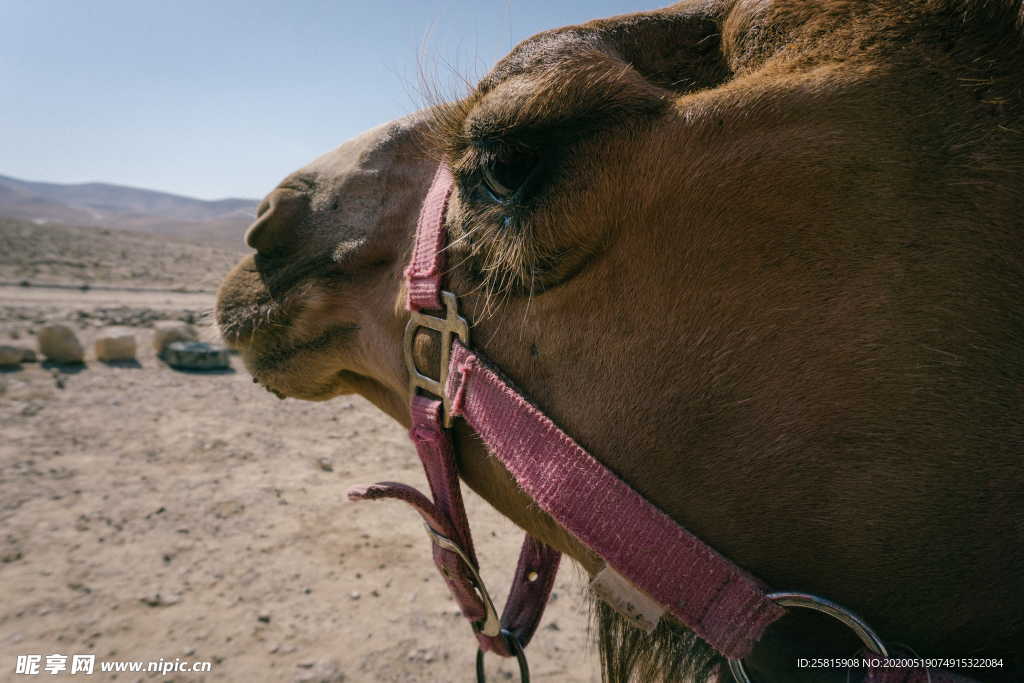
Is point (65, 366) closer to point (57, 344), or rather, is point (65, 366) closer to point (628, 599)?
point (57, 344)

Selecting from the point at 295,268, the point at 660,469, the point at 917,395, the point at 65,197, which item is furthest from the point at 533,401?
the point at 65,197

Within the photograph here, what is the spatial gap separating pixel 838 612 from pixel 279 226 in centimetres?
165

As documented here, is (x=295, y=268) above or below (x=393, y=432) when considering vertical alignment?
above

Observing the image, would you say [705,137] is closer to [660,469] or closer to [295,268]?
[660,469]

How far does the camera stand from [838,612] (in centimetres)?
87

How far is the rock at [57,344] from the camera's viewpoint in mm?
7754

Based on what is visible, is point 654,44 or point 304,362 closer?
point 654,44

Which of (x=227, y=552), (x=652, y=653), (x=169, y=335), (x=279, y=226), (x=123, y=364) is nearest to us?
(x=652, y=653)

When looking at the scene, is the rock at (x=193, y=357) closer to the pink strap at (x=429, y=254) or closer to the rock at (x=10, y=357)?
the rock at (x=10, y=357)

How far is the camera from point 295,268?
5.56 feet

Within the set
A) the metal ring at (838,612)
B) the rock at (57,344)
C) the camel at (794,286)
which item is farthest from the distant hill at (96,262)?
the metal ring at (838,612)

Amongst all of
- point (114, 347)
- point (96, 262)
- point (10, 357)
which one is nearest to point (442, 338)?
point (10, 357)

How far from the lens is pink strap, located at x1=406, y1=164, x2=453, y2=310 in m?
1.29

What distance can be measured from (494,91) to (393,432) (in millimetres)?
5854
